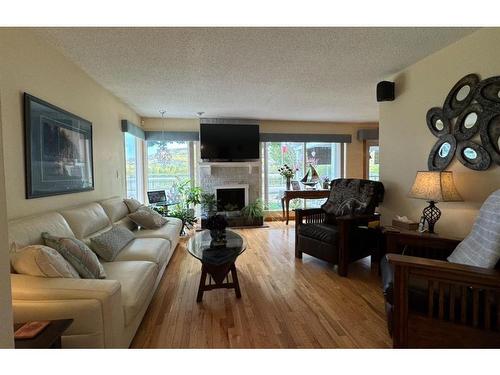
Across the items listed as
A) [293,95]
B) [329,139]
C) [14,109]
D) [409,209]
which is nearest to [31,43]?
[14,109]

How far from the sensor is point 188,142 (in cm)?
570

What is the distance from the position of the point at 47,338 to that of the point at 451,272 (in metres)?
1.97

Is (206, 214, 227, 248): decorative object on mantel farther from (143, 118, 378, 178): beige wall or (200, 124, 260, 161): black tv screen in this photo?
(143, 118, 378, 178): beige wall

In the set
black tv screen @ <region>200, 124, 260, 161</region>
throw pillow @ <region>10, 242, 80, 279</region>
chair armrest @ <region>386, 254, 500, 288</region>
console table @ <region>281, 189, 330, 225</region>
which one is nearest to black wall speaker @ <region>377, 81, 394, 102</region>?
chair armrest @ <region>386, 254, 500, 288</region>

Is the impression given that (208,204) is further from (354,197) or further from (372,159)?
(372,159)

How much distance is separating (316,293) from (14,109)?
281cm

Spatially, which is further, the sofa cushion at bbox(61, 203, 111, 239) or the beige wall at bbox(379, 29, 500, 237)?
the sofa cushion at bbox(61, 203, 111, 239)

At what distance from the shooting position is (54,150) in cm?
226

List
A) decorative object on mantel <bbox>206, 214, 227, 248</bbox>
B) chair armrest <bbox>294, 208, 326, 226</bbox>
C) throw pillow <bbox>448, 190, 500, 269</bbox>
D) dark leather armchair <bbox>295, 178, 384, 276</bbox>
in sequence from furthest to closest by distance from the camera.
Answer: chair armrest <bbox>294, 208, 326, 226</bbox>, dark leather armchair <bbox>295, 178, 384, 276</bbox>, decorative object on mantel <bbox>206, 214, 227, 248</bbox>, throw pillow <bbox>448, 190, 500, 269</bbox>

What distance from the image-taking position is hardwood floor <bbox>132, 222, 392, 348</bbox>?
1.78 metres

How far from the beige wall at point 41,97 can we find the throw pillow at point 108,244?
490 millimetres

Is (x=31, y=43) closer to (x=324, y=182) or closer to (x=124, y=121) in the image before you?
(x=124, y=121)

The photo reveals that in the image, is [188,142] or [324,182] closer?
[188,142]

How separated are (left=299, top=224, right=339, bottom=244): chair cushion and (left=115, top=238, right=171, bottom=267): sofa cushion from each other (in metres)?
1.66
